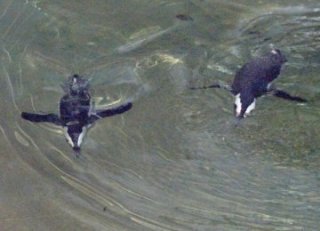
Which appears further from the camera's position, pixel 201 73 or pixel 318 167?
pixel 201 73

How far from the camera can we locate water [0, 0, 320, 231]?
12.5 feet

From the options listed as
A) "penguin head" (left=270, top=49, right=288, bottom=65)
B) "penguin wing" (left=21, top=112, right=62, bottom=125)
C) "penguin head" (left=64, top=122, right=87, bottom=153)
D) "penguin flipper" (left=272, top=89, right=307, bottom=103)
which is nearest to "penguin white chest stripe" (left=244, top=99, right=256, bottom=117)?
"penguin flipper" (left=272, top=89, right=307, bottom=103)

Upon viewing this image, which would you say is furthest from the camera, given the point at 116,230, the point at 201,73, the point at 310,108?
the point at 201,73

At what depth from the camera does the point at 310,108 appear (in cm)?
439

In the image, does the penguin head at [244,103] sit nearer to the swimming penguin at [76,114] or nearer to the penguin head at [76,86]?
the swimming penguin at [76,114]

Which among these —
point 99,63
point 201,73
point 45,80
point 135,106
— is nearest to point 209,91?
point 201,73

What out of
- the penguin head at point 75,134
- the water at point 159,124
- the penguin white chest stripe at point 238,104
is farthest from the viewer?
the penguin white chest stripe at point 238,104

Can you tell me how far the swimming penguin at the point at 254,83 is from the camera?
4156mm

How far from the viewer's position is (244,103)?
415 centimetres

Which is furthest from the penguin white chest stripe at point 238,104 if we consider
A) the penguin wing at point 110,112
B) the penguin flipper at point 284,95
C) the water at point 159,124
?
the penguin wing at point 110,112

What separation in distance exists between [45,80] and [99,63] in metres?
0.42

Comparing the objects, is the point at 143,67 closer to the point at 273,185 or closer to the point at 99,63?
the point at 99,63

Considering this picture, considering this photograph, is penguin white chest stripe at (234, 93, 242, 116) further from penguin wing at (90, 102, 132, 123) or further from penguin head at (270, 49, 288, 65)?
penguin wing at (90, 102, 132, 123)

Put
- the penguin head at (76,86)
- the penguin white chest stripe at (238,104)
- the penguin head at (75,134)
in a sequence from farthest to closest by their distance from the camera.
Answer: the penguin head at (76,86) → the penguin white chest stripe at (238,104) → the penguin head at (75,134)
